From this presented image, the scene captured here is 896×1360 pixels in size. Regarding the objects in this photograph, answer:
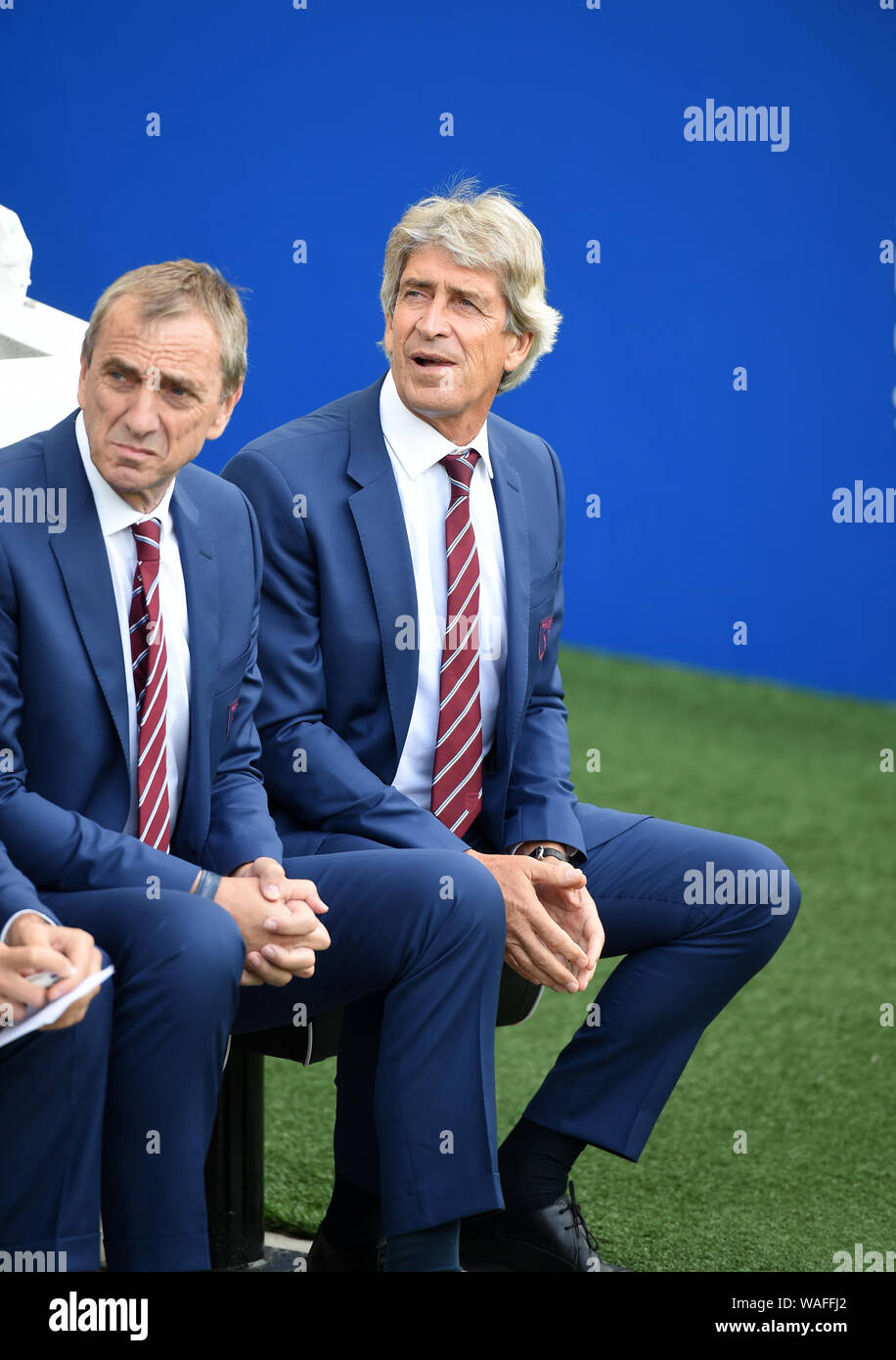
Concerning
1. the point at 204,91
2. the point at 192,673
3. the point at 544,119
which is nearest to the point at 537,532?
the point at 192,673

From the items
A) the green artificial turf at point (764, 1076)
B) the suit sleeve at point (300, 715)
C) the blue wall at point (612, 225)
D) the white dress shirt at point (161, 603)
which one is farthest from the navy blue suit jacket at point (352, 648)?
the blue wall at point (612, 225)

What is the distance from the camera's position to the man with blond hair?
1.81m

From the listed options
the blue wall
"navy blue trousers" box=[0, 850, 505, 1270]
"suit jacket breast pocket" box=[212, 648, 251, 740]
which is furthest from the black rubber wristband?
the blue wall

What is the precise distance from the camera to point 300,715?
2.19 metres

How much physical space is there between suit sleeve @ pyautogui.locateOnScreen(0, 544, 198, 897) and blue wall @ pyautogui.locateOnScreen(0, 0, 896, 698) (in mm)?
3881

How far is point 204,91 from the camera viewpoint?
566 centimetres

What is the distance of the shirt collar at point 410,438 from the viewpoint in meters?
2.33

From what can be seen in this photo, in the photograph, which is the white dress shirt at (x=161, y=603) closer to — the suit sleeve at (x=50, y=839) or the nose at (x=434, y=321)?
the suit sleeve at (x=50, y=839)

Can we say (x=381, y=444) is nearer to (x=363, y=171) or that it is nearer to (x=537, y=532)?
(x=537, y=532)

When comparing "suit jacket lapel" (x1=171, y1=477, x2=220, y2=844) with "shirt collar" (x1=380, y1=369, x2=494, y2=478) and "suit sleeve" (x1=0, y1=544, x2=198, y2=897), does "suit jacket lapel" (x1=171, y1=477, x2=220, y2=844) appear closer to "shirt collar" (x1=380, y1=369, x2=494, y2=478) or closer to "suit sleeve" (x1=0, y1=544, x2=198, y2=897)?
"suit sleeve" (x1=0, y1=544, x2=198, y2=897)

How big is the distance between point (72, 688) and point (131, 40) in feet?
14.1

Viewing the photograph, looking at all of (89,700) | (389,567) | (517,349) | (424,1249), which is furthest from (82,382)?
(424,1249)

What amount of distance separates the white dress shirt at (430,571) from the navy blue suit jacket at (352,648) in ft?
0.07

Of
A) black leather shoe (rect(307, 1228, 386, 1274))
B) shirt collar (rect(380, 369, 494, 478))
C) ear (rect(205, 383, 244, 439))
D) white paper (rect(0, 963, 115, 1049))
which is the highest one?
shirt collar (rect(380, 369, 494, 478))
